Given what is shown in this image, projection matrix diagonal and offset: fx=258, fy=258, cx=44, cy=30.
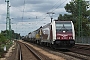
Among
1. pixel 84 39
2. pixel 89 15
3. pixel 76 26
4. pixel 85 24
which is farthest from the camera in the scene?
pixel 89 15

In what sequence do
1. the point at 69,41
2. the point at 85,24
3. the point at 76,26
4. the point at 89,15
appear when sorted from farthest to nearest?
1. the point at 89,15
2. the point at 85,24
3. the point at 76,26
4. the point at 69,41

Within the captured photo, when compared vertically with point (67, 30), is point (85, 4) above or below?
above

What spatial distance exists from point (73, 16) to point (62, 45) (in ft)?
206

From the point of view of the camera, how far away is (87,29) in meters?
82.6

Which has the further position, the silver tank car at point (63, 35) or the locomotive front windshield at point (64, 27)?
the locomotive front windshield at point (64, 27)

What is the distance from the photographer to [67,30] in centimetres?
2800

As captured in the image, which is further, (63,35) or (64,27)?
(64,27)

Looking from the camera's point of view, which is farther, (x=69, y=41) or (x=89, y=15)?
(x=89, y=15)

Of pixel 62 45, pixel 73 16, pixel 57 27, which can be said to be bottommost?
pixel 62 45

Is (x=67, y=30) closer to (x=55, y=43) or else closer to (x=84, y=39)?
(x=55, y=43)

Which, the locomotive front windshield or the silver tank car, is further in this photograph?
the locomotive front windshield

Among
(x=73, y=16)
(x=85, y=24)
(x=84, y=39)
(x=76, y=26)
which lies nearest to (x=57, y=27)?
(x=84, y=39)

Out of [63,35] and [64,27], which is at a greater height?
[64,27]

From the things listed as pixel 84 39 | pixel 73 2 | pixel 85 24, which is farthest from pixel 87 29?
pixel 84 39
